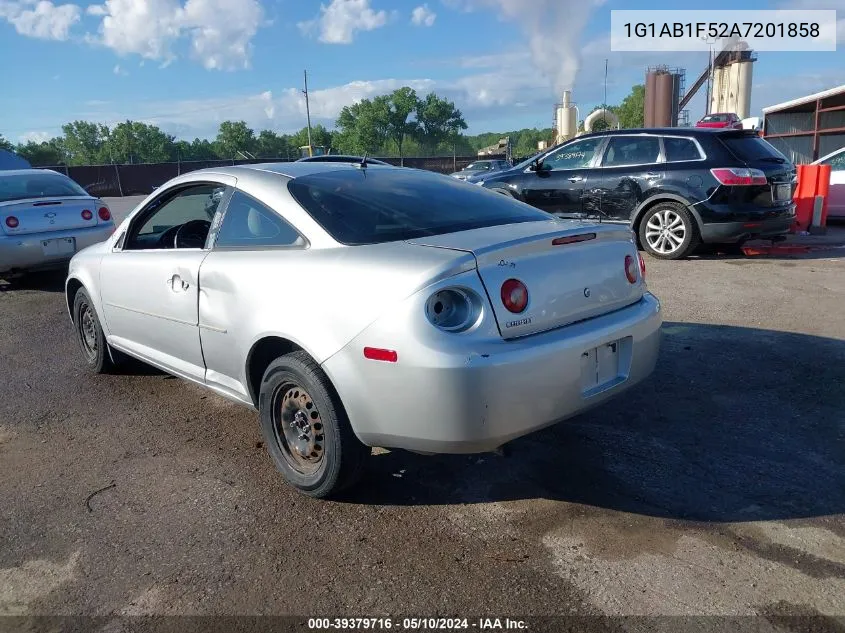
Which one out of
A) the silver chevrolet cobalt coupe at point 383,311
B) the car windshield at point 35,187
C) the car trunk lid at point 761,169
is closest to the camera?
the silver chevrolet cobalt coupe at point 383,311

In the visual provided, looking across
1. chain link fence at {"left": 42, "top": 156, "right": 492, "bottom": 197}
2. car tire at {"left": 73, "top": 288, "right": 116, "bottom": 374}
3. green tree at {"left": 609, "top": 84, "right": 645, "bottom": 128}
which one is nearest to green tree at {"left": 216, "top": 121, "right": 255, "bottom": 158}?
green tree at {"left": 609, "top": 84, "right": 645, "bottom": 128}

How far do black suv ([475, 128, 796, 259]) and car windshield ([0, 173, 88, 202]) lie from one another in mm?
6468

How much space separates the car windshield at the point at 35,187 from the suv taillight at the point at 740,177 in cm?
824

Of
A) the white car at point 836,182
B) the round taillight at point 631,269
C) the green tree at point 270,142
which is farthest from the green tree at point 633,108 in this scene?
the round taillight at point 631,269

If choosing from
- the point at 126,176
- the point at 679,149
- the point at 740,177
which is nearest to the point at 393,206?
the point at 740,177

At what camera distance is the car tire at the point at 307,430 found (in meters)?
2.97

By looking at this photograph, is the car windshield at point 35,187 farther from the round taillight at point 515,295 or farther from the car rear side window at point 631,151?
the round taillight at point 515,295

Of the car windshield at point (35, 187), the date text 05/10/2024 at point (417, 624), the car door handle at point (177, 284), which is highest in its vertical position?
the car windshield at point (35, 187)

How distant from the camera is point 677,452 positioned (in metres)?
3.55

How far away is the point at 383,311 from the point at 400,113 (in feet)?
359

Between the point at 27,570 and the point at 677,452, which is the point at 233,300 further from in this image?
the point at 677,452

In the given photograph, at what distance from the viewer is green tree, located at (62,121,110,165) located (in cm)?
10850

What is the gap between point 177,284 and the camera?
12.5ft

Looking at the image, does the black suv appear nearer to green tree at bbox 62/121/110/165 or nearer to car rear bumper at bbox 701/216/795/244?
car rear bumper at bbox 701/216/795/244
